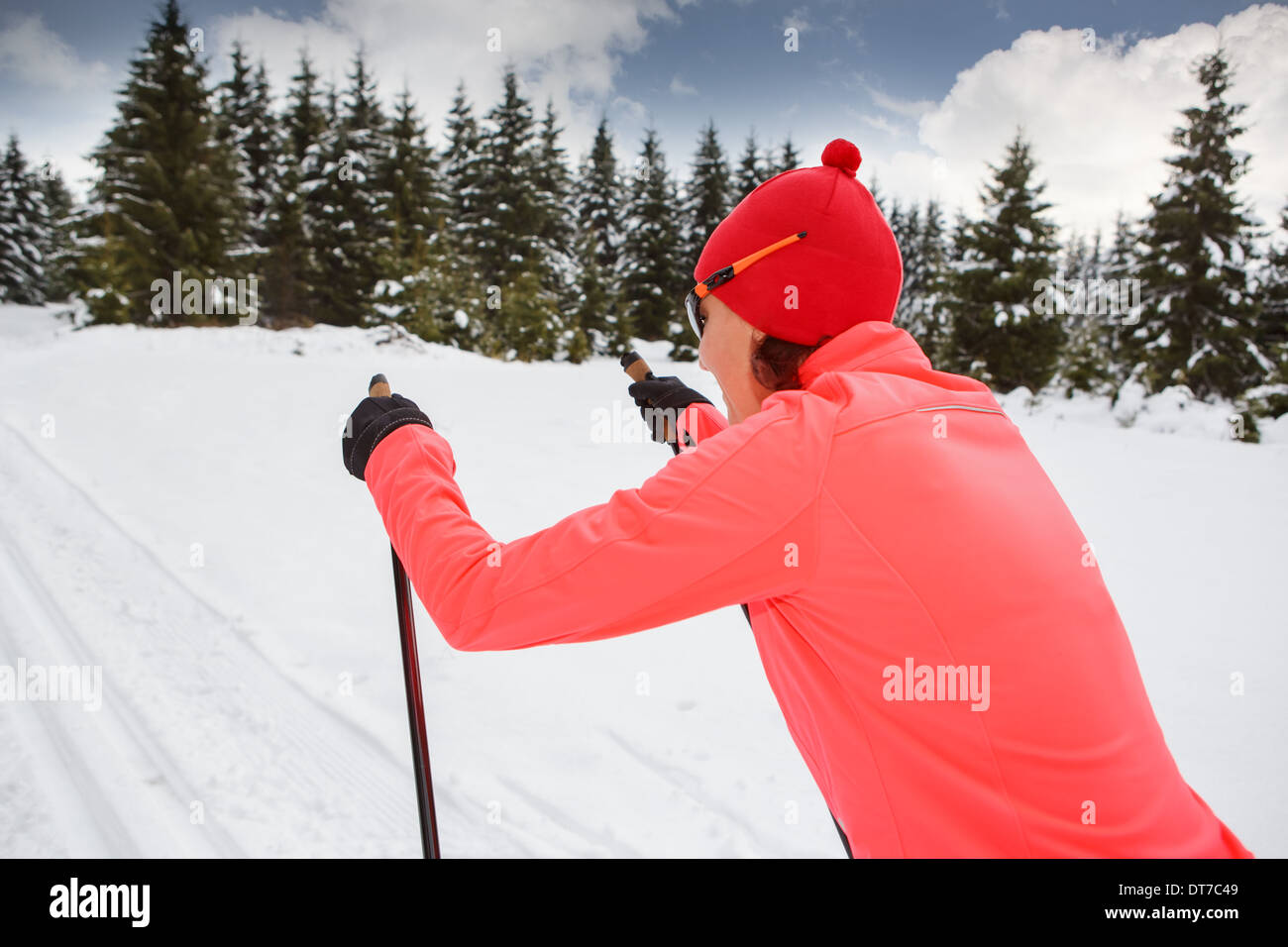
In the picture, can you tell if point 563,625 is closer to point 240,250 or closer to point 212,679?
point 212,679

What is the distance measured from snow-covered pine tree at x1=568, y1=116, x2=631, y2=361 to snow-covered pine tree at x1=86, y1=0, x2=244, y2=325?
10495mm

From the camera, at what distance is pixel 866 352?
3.96 ft

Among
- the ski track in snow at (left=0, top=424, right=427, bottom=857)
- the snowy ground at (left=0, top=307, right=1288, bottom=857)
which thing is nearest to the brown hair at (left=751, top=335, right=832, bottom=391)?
the snowy ground at (left=0, top=307, right=1288, bottom=857)

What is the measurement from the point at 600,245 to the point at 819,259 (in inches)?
1195

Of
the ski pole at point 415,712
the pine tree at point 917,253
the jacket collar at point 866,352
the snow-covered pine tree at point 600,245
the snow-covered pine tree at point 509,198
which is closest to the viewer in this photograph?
the jacket collar at point 866,352

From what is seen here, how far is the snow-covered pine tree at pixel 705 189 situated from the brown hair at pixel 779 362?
934 inches

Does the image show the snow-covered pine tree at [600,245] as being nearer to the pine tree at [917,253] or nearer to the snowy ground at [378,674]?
the pine tree at [917,253]

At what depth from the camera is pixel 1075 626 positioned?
954 mm

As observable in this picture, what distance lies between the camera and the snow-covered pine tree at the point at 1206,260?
49.9ft

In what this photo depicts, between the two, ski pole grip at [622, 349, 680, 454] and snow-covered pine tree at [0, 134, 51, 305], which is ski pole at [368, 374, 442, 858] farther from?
snow-covered pine tree at [0, 134, 51, 305]

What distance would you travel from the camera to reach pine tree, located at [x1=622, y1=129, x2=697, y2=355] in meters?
25.7

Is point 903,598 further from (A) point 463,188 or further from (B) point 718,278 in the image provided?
(A) point 463,188

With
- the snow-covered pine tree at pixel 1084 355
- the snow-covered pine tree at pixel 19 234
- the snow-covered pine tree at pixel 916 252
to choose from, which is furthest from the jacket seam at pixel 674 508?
the snow-covered pine tree at pixel 19 234

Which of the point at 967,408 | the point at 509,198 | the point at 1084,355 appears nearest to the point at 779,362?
the point at 967,408
